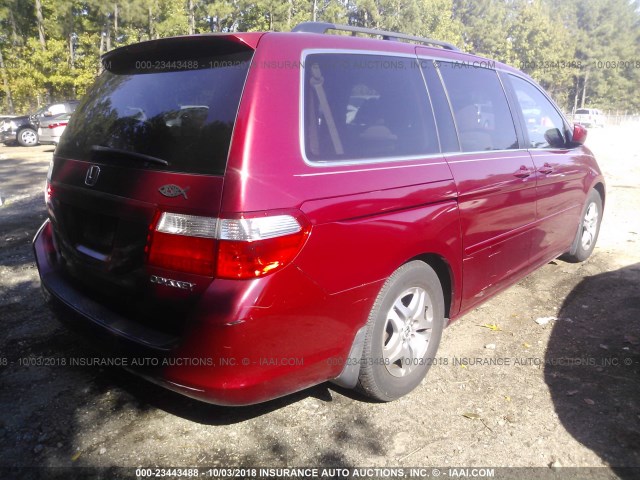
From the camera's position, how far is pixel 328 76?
2.40 meters

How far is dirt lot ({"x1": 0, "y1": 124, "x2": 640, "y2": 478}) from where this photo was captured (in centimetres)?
239

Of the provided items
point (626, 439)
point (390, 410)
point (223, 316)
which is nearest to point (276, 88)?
point (223, 316)

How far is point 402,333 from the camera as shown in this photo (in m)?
2.79

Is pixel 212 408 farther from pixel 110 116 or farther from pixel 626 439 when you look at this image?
pixel 626 439

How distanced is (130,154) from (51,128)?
17325mm

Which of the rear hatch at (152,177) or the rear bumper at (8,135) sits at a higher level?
the rear hatch at (152,177)

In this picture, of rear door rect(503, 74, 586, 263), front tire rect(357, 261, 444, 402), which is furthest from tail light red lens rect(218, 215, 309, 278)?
rear door rect(503, 74, 586, 263)

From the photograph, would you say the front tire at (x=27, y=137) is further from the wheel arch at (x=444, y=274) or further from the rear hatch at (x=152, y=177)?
the wheel arch at (x=444, y=274)

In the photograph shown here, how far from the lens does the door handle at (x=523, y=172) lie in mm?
3506

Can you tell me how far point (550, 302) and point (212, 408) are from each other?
309cm

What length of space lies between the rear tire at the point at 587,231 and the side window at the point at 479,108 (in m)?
1.86

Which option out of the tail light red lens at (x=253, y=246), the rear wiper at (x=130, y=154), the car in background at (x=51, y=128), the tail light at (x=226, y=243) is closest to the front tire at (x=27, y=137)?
the car in background at (x=51, y=128)

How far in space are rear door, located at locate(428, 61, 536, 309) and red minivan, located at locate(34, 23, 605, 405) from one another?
0.07 feet

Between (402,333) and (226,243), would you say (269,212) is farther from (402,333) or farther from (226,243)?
(402,333)
